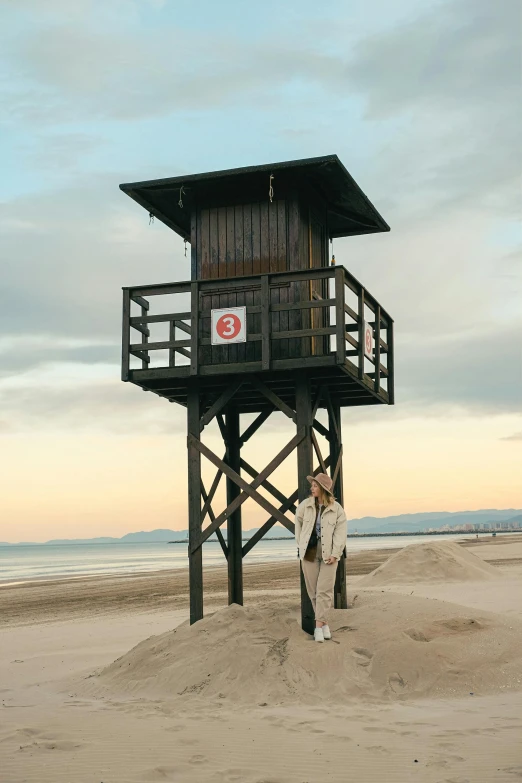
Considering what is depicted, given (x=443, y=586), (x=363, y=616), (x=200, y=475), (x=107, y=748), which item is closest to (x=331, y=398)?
(x=200, y=475)

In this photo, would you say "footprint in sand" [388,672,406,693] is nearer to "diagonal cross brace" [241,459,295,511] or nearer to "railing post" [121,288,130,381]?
"diagonal cross brace" [241,459,295,511]

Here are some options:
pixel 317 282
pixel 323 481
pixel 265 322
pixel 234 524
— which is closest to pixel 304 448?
pixel 323 481

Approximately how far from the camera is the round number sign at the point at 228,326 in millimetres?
12719

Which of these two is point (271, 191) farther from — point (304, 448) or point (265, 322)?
point (304, 448)

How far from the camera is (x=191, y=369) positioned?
12773 mm

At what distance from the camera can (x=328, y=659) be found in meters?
10.4

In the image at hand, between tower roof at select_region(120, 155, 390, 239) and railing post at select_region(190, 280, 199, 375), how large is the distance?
1.66 m

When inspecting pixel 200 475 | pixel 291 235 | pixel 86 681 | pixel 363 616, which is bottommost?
pixel 86 681

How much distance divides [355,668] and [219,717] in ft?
6.65

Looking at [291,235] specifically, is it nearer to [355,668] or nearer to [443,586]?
[355,668]

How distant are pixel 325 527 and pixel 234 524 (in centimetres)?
315

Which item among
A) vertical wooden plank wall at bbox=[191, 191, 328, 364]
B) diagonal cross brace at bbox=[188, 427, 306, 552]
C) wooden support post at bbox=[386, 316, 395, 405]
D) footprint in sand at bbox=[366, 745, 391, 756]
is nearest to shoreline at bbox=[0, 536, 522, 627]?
wooden support post at bbox=[386, 316, 395, 405]

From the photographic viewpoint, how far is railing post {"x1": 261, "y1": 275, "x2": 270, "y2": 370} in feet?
40.4

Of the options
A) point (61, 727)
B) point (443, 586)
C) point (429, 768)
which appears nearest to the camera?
point (429, 768)
